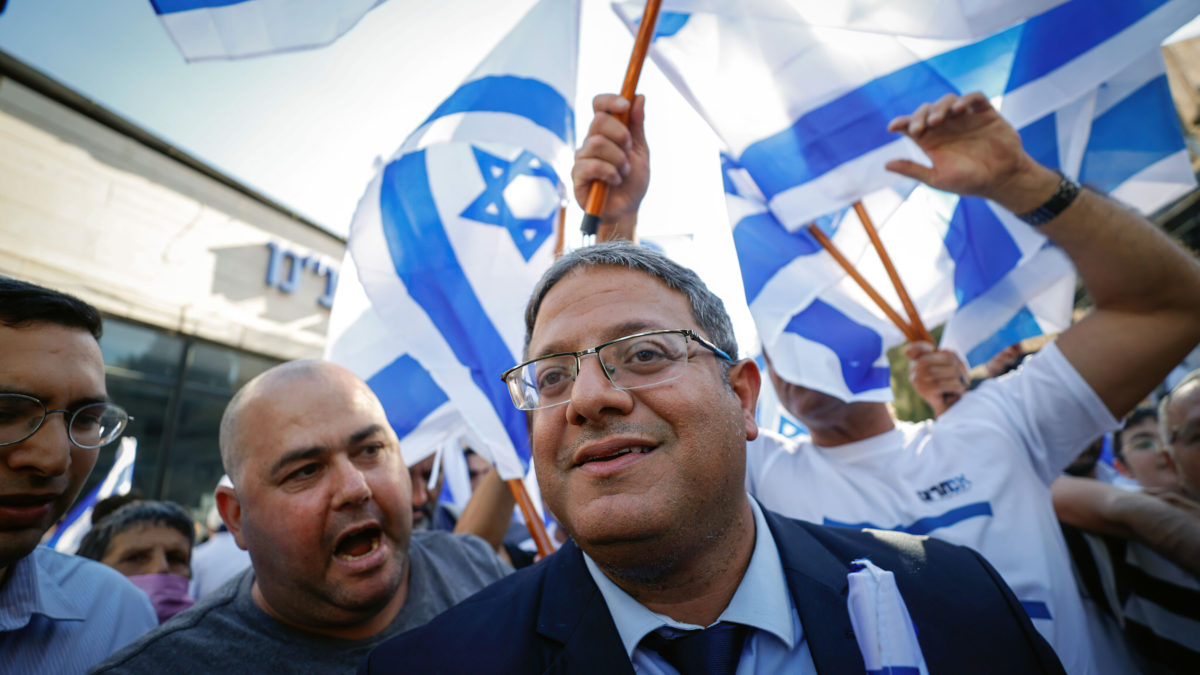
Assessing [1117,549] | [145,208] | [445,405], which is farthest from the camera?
[145,208]

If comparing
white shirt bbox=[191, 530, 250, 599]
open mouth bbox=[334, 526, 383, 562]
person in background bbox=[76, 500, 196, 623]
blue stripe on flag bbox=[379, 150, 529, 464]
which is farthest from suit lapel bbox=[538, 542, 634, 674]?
white shirt bbox=[191, 530, 250, 599]

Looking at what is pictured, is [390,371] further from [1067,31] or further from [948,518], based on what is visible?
[1067,31]

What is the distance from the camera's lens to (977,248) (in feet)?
10.0

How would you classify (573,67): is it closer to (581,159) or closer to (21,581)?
(581,159)

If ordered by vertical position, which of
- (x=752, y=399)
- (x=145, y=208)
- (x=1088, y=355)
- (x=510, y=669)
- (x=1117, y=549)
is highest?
(x=145, y=208)

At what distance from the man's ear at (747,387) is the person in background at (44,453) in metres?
1.87

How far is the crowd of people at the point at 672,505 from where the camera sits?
146cm


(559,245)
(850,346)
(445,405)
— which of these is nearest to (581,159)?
(559,245)

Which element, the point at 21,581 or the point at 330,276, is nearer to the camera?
the point at 21,581

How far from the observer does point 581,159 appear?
2.33m

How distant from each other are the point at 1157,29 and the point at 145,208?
10.2 m

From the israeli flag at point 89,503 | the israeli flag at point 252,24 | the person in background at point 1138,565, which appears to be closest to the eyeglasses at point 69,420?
the israeli flag at point 252,24

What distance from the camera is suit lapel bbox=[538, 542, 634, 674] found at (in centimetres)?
141

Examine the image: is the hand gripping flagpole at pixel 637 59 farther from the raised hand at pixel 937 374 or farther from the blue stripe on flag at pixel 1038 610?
the blue stripe on flag at pixel 1038 610
